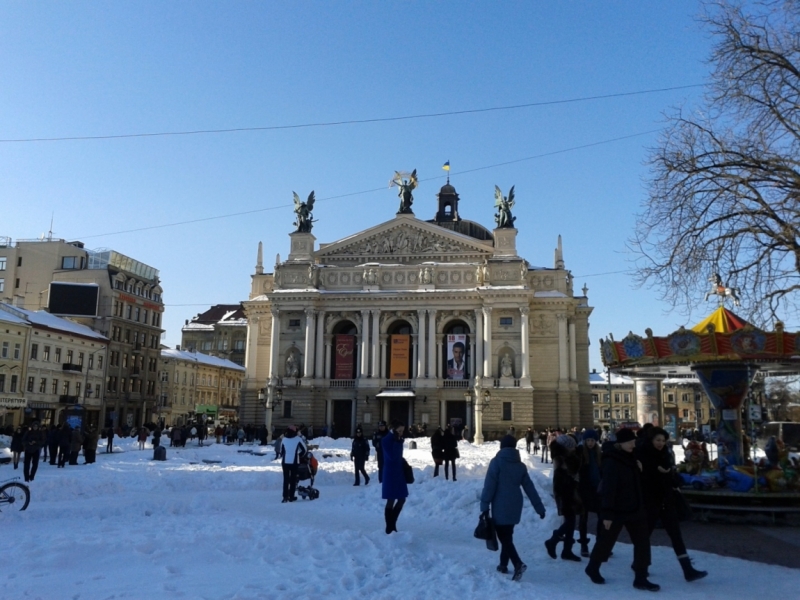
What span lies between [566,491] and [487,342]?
46.3 meters

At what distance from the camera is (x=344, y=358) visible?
5931 centimetres

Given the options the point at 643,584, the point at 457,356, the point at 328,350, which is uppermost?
the point at 328,350

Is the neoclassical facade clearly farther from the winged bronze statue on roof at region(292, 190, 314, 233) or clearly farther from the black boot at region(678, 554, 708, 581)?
the black boot at region(678, 554, 708, 581)

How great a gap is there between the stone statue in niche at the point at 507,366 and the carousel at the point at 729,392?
34.5 m

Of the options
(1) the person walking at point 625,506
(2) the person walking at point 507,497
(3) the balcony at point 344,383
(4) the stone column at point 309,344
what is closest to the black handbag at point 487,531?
(2) the person walking at point 507,497

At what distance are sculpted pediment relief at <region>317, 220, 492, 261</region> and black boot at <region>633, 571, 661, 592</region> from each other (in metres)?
51.5

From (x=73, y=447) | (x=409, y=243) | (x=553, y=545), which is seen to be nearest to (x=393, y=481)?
(x=553, y=545)

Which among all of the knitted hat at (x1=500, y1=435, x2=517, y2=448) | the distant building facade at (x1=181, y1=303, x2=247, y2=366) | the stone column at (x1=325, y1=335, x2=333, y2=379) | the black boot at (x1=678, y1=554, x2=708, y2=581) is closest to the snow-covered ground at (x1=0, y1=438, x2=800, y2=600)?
the black boot at (x1=678, y1=554, x2=708, y2=581)

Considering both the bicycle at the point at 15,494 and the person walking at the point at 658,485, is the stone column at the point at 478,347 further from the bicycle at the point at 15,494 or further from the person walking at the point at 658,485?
the person walking at the point at 658,485

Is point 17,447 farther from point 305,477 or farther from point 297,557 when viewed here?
point 297,557

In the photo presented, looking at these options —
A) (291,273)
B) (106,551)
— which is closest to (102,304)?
(291,273)

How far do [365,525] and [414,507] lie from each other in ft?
7.32

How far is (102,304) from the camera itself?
67938 millimetres

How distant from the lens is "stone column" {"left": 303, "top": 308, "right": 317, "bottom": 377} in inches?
2308
